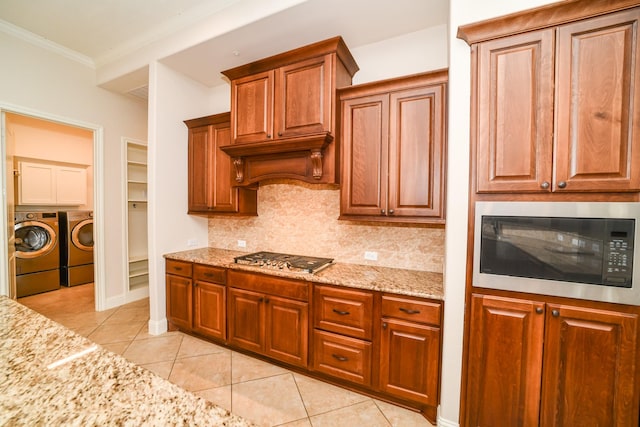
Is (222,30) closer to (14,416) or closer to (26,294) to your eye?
(14,416)

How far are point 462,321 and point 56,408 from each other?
1.77m

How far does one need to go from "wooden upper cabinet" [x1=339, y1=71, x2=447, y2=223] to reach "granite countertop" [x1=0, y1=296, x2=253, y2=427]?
5.47ft

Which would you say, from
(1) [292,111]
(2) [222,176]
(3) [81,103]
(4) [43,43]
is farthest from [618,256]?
(4) [43,43]

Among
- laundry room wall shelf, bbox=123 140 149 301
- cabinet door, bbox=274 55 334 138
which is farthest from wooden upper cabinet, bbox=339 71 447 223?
laundry room wall shelf, bbox=123 140 149 301

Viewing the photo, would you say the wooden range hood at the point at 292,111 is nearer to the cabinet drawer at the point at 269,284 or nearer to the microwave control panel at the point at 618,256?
the cabinet drawer at the point at 269,284

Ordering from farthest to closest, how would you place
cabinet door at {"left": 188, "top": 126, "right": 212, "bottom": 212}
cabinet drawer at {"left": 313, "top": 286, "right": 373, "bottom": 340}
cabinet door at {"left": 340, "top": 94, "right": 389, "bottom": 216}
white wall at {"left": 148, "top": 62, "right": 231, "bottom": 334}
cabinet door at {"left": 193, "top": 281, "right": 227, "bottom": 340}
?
cabinet door at {"left": 188, "top": 126, "right": 212, "bottom": 212}
white wall at {"left": 148, "top": 62, "right": 231, "bottom": 334}
cabinet door at {"left": 193, "top": 281, "right": 227, "bottom": 340}
cabinet door at {"left": 340, "top": 94, "right": 389, "bottom": 216}
cabinet drawer at {"left": 313, "top": 286, "right": 373, "bottom": 340}

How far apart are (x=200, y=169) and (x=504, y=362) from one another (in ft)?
10.4

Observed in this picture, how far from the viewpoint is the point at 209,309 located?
2.52 meters

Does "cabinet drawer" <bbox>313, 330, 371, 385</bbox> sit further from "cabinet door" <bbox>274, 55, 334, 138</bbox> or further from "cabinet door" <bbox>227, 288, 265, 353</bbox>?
"cabinet door" <bbox>274, 55, 334, 138</bbox>

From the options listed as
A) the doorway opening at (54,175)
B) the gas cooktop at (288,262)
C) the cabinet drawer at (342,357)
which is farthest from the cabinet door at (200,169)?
the cabinet drawer at (342,357)

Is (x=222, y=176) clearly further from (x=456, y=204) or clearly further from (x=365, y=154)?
(x=456, y=204)

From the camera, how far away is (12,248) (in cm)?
280

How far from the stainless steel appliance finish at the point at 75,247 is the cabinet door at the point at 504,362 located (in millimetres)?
5752

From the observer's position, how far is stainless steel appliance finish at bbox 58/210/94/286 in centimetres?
424
